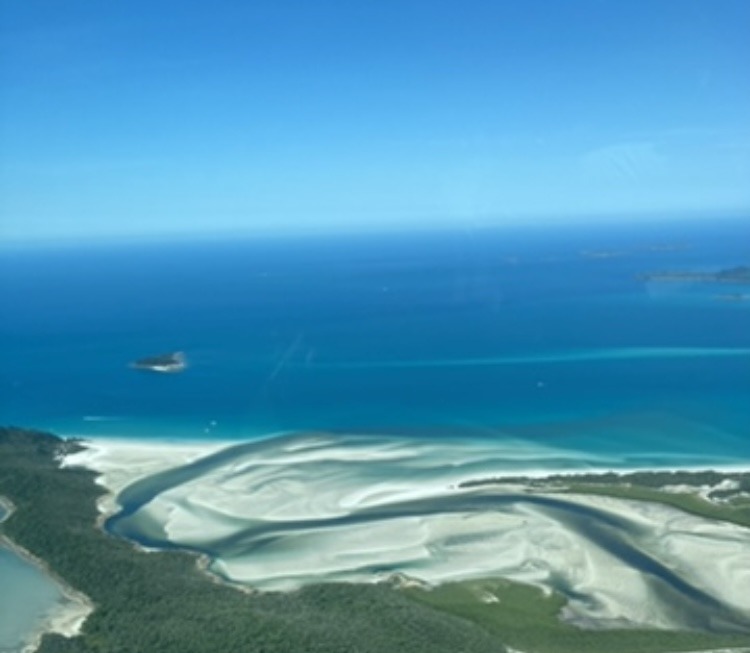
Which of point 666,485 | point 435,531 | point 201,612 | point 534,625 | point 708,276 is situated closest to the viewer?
point 201,612

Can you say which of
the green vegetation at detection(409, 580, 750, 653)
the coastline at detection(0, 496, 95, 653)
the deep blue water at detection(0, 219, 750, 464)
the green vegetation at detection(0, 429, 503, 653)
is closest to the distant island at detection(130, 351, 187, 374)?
the deep blue water at detection(0, 219, 750, 464)

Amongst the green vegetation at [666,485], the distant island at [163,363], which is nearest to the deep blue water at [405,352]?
the distant island at [163,363]

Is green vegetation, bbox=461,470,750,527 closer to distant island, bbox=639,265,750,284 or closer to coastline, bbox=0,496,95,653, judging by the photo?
coastline, bbox=0,496,95,653

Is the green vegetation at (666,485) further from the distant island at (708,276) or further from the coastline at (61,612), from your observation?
the distant island at (708,276)

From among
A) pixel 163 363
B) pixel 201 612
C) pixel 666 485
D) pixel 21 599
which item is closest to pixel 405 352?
pixel 163 363

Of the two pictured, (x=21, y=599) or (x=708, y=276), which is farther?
(x=708, y=276)

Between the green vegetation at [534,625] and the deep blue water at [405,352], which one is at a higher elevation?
the deep blue water at [405,352]

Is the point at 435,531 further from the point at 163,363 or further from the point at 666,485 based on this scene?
the point at 163,363
